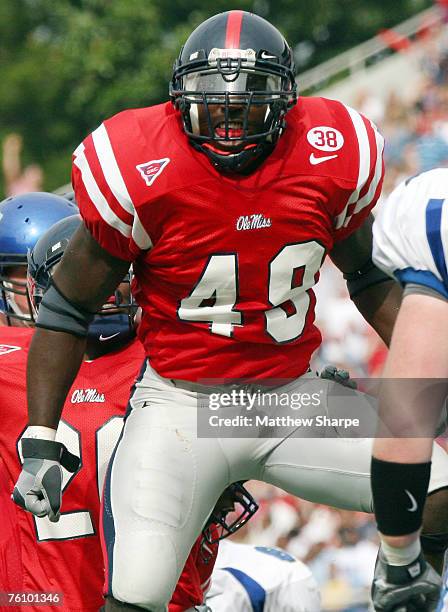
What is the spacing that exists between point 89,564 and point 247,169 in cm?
115

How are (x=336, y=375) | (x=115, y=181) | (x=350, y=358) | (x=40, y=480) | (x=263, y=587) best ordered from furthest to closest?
1. (x=350, y=358)
2. (x=263, y=587)
3. (x=336, y=375)
4. (x=40, y=480)
5. (x=115, y=181)

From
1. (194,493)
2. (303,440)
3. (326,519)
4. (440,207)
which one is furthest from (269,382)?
(326,519)

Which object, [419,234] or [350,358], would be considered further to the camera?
[350,358]

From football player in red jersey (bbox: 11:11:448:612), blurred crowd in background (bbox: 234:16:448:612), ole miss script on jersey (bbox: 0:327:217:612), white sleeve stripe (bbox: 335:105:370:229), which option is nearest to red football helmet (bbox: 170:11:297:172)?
football player in red jersey (bbox: 11:11:448:612)

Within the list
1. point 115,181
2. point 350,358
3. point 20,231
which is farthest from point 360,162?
point 350,358

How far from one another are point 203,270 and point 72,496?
773mm

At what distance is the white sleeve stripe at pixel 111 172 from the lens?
288 centimetres

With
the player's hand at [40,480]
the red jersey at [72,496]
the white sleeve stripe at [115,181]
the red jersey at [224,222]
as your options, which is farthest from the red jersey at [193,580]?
the white sleeve stripe at [115,181]

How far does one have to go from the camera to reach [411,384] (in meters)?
2.39

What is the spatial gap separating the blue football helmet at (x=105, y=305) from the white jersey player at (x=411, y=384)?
3.66ft

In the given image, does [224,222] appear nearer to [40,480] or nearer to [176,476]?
[176,476]

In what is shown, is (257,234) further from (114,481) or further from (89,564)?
(89,564)

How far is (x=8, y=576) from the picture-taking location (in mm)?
3381

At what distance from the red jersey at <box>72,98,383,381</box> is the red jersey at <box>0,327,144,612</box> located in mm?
304
